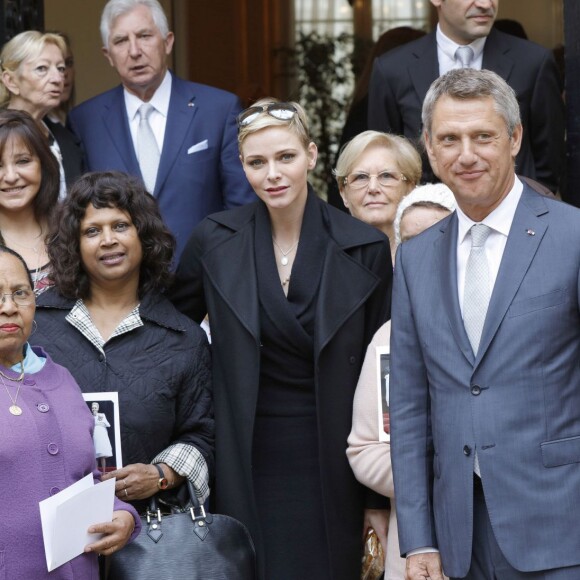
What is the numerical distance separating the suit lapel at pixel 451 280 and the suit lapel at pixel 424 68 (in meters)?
2.06

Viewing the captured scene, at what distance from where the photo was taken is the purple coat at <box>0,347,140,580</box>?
3.76 m

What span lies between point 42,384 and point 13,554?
53 centimetres

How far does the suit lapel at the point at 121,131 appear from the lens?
19.7 feet

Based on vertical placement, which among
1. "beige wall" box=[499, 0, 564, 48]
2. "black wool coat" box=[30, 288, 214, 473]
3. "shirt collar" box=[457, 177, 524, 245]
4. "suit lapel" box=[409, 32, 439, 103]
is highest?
"beige wall" box=[499, 0, 564, 48]

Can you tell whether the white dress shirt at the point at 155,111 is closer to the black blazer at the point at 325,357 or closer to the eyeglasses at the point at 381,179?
the eyeglasses at the point at 381,179

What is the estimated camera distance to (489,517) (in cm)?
368

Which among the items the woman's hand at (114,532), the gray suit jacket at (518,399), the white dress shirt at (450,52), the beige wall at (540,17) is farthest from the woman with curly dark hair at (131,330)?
the beige wall at (540,17)

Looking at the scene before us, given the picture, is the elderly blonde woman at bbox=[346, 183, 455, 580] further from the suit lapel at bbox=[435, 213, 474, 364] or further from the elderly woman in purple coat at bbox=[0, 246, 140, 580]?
the elderly woman in purple coat at bbox=[0, 246, 140, 580]

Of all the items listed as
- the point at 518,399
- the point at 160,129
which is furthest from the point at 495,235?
the point at 160,129

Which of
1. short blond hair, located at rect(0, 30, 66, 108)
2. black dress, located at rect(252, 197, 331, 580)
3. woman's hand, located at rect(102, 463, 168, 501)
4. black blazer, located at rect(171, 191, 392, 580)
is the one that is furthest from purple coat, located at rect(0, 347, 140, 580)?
short blond hair, located at rect(0, 30, 66, 108)

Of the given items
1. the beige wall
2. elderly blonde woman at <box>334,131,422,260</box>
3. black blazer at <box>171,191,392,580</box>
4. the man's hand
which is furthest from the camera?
the beige wall

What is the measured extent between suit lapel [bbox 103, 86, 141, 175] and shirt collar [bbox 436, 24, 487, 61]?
1505mm

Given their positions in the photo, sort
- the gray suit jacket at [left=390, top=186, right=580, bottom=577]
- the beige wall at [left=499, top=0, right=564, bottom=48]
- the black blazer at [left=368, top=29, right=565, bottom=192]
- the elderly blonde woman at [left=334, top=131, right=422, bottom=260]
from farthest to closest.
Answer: the beige wall at [left=499, top=0, right=564, bottom=48] → the black blazer at [left=368, top=29, right=565, bottom=192] → the elderly blonde woman at [left=334, top=131, right=422, bottom=260] → the gray suit jacket at [left=390, top=186, right=580, bottom=577]

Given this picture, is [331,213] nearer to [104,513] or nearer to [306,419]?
[306,419]
